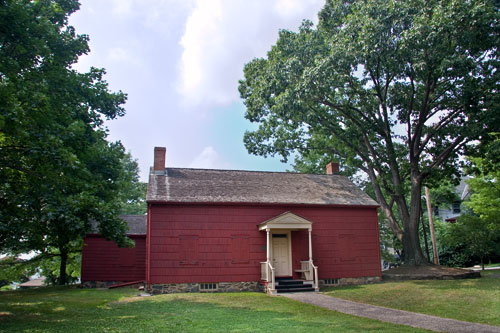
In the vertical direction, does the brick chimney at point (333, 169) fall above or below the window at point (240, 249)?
above

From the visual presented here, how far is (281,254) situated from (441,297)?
7350 mm

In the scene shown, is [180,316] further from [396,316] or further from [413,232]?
[413,232]

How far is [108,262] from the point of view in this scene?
2333cm

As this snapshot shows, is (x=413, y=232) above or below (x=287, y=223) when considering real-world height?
below

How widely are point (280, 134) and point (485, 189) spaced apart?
1467 cm

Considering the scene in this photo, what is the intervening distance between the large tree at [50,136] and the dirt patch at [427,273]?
44.4 ft

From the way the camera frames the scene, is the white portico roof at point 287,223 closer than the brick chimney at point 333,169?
Yes

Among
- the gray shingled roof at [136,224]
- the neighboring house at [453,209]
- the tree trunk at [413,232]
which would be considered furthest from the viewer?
the neighboring house at [453,209]

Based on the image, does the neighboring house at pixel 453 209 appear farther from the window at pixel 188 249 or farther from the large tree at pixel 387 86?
the window at pixel 188 249

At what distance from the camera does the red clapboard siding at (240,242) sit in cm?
1736

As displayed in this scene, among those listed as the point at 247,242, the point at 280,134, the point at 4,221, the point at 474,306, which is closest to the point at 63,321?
the point at 4,221

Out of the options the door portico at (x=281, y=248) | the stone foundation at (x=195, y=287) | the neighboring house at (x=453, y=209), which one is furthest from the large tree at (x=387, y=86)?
the neighboring house at (x=453, y=209)

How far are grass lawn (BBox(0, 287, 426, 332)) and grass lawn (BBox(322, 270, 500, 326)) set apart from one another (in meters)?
2.66

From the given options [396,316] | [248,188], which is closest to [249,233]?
[248,188]
